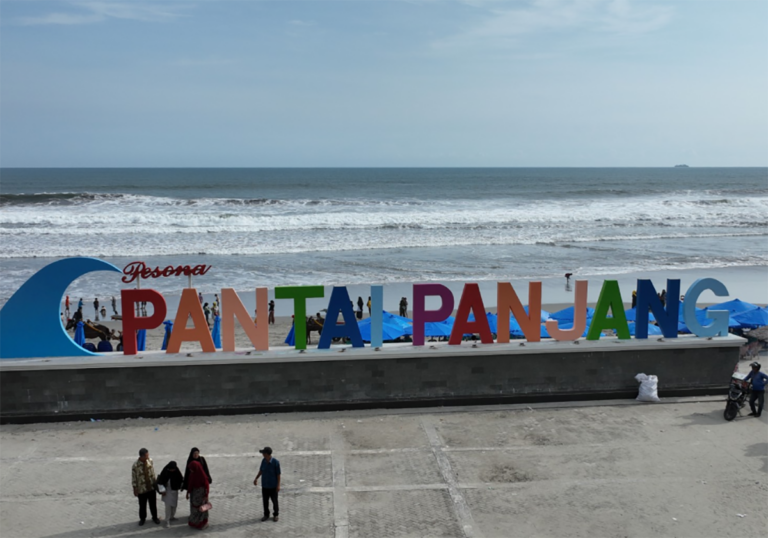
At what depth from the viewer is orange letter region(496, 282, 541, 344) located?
1471cm

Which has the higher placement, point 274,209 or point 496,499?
point 274,209

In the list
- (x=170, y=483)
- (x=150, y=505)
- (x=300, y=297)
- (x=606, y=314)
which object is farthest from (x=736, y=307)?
(x=150, y=505)

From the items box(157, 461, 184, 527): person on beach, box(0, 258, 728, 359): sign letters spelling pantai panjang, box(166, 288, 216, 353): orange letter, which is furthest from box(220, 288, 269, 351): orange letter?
box(157, 461, 184, 527): person on beach

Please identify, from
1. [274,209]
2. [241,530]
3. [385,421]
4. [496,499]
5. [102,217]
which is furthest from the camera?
[274,209]

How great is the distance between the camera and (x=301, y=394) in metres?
14.2

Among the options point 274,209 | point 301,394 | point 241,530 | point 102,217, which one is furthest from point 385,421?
point 274,209

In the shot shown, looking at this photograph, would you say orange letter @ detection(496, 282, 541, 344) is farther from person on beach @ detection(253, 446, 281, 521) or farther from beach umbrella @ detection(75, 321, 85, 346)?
beach umbrella @ detection(75, 321, 85, 346)

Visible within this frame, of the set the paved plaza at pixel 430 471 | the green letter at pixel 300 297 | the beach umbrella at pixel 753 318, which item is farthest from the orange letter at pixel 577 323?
the beach umbrella at pixel 753 318

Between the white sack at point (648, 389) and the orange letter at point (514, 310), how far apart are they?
2.58 metres

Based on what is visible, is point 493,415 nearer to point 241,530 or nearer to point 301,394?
point 301,394

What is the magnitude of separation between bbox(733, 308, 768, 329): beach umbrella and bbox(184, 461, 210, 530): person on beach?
15999mm

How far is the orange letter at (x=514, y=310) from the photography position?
48.3 ft

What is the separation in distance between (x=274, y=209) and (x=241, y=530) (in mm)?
52260

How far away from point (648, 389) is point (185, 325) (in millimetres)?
9915
